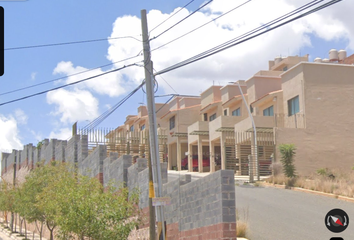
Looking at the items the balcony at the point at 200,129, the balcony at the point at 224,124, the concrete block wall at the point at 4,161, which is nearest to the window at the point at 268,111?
the balcony at the point at 224,124

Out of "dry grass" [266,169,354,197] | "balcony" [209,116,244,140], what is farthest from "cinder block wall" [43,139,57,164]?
"dry grass" [266,169,354,197]

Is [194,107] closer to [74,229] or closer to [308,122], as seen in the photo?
[308,122]

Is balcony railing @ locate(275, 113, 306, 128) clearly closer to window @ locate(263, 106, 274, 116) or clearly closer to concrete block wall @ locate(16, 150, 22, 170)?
window @ locate(263, 106, 274, 116)

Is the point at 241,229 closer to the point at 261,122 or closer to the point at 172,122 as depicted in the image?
the point at 261,122

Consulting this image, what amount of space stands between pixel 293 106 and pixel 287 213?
1915 cm

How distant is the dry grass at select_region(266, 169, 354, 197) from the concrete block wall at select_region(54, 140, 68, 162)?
503 inches

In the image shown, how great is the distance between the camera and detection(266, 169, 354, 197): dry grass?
78.4 ft

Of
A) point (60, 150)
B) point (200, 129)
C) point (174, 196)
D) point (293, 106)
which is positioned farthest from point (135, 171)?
point (200, 129)

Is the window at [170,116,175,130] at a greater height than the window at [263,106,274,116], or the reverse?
the window at [170,116,175,130]

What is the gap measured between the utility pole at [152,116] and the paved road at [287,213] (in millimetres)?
3019

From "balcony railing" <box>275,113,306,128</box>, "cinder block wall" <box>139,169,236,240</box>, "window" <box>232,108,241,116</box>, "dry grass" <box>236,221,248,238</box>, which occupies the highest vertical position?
"window" <box>232,108,241,116</box>

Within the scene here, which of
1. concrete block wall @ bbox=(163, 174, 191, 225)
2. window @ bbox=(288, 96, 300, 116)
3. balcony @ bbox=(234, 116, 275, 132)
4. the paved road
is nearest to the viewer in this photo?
the paved road

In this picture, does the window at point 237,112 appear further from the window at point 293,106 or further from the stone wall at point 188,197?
the stone wall at point 188,197

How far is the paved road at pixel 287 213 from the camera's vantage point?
15727 millimetres
